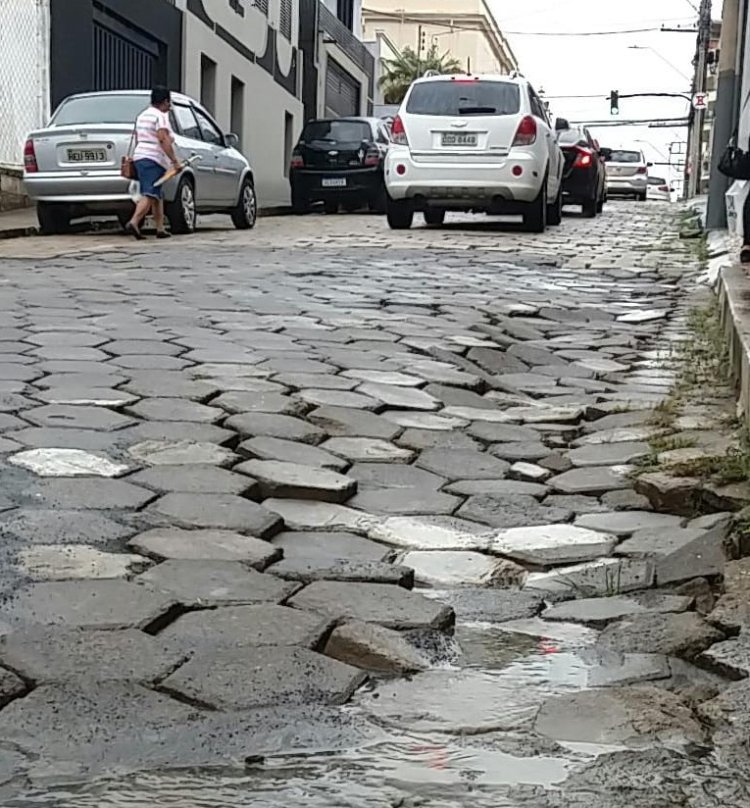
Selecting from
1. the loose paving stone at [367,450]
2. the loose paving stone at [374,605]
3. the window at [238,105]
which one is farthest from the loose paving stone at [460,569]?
the window at [238,105]

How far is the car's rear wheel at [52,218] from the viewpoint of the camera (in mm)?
13961

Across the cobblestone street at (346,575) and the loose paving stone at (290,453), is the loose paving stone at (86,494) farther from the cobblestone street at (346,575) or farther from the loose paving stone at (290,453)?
the loose paving stone at (290,453)

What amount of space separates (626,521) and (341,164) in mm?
16907

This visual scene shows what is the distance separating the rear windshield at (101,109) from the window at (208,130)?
0.91 meters

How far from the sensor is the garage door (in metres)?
35.6

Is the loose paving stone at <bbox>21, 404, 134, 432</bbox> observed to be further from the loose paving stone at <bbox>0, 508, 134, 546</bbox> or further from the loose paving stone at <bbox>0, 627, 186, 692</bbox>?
the loose paving stone at <bbox>0, 627, 186, 692</bbox>

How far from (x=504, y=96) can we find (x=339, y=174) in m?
5.55

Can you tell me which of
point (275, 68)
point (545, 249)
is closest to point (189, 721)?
point (545, 249)

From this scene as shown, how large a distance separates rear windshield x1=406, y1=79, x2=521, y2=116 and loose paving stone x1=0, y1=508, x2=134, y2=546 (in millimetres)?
12005

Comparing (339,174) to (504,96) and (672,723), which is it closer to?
(504,96)

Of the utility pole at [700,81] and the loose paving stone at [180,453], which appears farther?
the utility pole at [700,81]

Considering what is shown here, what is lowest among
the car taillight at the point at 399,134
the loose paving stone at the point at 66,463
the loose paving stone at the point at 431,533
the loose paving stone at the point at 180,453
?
the loose paving stone at the point at 431,533

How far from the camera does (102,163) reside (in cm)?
1360

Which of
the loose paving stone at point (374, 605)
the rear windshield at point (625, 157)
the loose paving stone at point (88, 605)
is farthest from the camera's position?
the rear windshield at point (625, 157)
